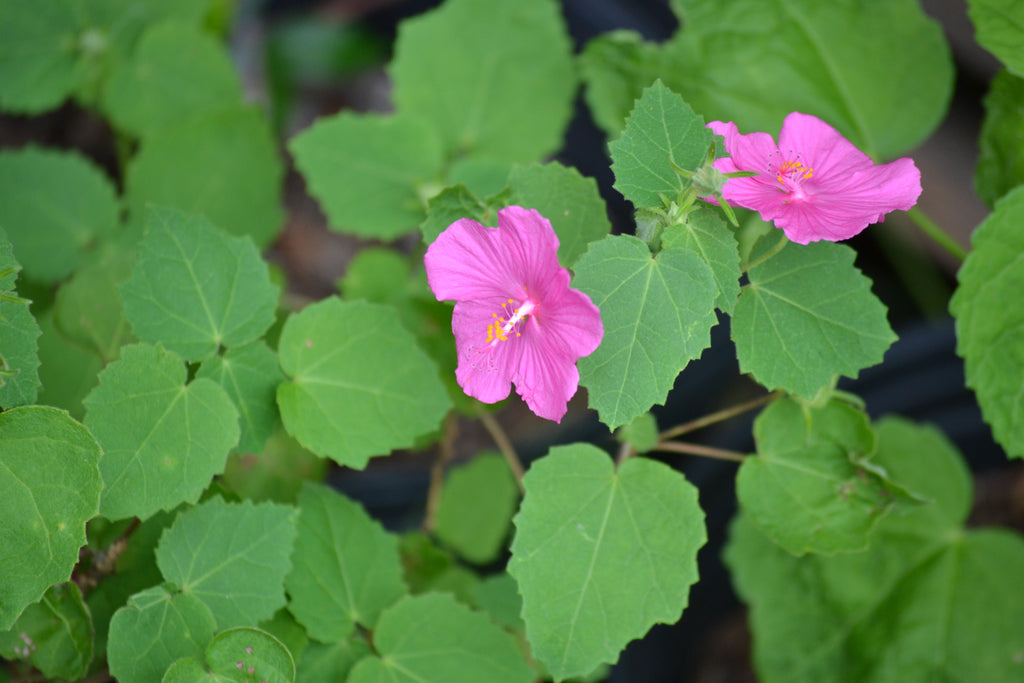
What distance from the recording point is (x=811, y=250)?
108 centimetres

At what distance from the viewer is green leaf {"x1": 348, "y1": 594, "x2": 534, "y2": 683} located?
3.89 feet

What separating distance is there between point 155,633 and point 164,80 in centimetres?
124

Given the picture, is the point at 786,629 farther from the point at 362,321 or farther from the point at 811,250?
the point at 362,321

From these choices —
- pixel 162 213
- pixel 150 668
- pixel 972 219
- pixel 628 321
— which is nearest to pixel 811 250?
pixel 628 321

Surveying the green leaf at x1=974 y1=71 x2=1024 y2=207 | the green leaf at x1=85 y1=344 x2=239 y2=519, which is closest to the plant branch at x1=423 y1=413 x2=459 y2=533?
the green leaf at x1=85 y1=344 x2=239 y2=519

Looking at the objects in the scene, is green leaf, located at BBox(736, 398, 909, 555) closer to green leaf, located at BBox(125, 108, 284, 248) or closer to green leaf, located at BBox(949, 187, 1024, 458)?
green leaf, located at BBox(949, 187, 1024, 458)

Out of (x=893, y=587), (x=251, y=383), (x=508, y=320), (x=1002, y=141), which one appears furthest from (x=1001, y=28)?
(x=251, y=383)

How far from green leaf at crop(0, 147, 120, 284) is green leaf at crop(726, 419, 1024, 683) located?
4.72ft

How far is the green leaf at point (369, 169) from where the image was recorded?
1.61 m

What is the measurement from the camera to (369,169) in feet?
5.36

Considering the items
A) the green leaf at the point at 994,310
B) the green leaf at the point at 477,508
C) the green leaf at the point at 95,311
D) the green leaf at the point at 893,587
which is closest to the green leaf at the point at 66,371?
the green leaf at the point at 95,311

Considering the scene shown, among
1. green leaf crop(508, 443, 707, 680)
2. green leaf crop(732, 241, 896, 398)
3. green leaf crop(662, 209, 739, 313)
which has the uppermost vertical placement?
green leaf crop(662, 209, 739, 313)

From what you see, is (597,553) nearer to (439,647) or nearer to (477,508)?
(439,647)

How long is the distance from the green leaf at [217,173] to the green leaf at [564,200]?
2.58 feet
